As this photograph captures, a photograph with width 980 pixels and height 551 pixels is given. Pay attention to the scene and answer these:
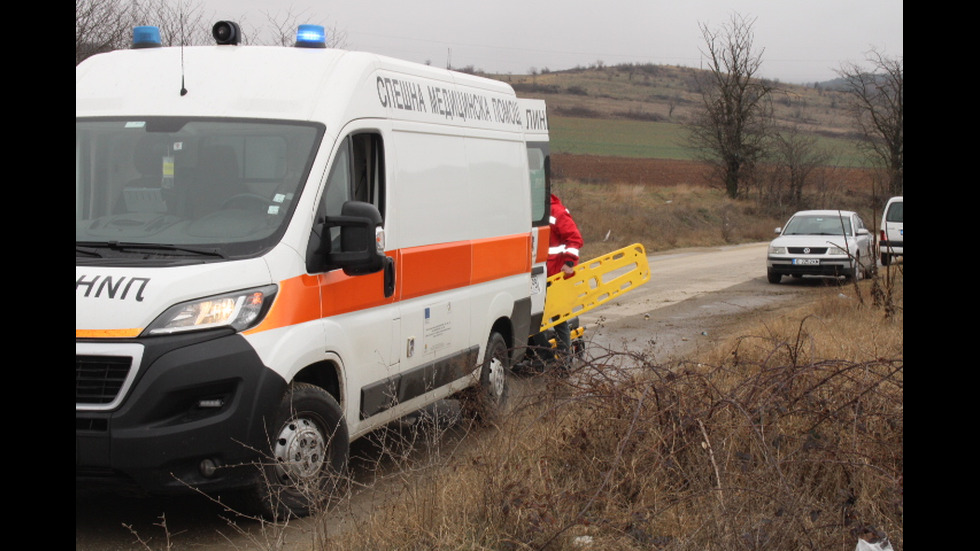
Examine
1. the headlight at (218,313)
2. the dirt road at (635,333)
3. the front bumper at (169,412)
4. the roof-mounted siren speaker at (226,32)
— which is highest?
the roof-mounted siren speaker at (226,32)

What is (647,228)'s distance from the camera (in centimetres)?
3344

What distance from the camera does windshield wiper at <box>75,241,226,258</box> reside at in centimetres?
530

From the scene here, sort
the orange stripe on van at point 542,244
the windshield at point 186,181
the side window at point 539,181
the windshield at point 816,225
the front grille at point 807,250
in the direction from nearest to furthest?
the windshield at point 186,181, the orange stripe on van at point 542,244, the side window at point 539,181, the front grille at point 807,250, the windshield at point 816,225

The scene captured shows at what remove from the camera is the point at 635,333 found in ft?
44.5

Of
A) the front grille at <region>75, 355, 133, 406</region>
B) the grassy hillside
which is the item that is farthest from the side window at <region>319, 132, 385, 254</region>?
the grassy hillside

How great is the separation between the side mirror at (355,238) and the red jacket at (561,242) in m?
5.07

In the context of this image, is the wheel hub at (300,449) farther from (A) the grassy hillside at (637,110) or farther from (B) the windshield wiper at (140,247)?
(A) the grassy hillside at (637,110)

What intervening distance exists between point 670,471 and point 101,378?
2752 millimetres

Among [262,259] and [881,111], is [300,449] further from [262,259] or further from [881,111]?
[881,111]

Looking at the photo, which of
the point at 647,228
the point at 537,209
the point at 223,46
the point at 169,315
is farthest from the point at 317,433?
the point at 647,228

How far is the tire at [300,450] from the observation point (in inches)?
207

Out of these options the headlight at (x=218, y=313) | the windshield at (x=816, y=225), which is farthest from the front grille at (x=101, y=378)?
the windshield at (x=816, y=225)

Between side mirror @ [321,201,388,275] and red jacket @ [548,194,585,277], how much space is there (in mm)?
5072
